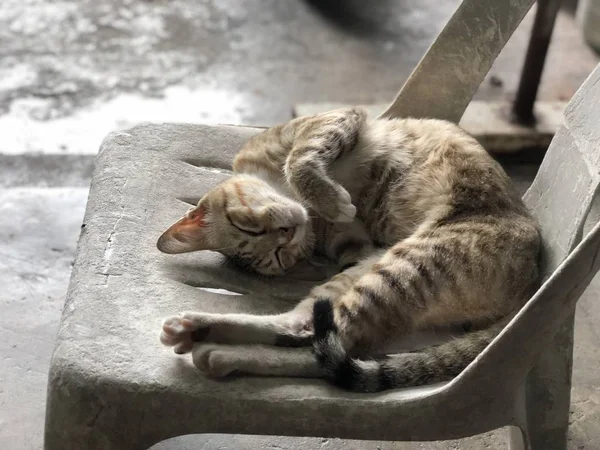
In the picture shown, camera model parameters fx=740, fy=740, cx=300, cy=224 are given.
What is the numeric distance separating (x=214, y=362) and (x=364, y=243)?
863 mm

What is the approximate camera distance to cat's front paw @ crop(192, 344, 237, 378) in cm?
182

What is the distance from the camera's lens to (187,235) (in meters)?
2.27

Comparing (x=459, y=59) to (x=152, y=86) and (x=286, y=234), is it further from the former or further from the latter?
(x=152, y=86)

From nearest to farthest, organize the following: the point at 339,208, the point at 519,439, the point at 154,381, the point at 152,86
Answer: the point at 154,381, the point at 519,439, the point at 339,208, the point at 152,86

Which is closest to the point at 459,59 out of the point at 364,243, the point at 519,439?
the point at 364,243

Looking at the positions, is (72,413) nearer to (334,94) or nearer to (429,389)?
(429,389)

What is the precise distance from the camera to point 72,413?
1.80m

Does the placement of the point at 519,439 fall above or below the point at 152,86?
above

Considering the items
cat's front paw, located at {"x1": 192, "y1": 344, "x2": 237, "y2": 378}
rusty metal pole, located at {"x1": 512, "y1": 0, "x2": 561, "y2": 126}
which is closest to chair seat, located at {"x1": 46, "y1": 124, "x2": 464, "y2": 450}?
cat's front paw, located at {"x1": 192, "y1": 344, "x2": 237, "y2": 378}

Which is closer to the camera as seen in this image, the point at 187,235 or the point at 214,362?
the point at 214,362

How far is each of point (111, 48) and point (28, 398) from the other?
117 inches

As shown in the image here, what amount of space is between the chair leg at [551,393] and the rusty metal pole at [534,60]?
2.31 meters

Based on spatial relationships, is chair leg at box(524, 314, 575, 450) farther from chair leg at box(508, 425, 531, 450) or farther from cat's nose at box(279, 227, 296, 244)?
cat's nose at box(279, 227, 296, 244)

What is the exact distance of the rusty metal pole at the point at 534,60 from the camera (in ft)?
12.9
